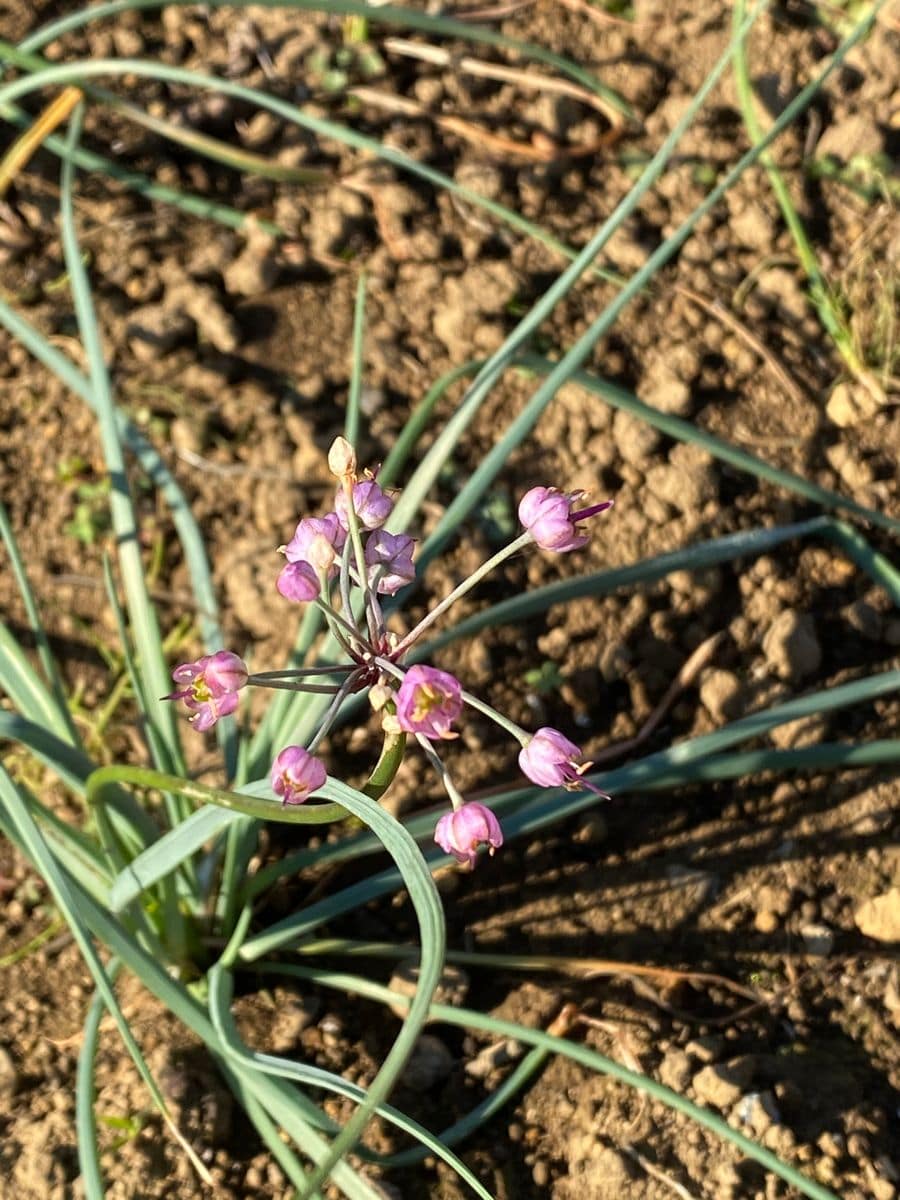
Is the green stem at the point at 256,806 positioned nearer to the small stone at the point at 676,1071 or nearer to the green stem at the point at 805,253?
the small stone at the point at 676,1071

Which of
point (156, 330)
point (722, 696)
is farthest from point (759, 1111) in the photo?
A: point (156, 330)

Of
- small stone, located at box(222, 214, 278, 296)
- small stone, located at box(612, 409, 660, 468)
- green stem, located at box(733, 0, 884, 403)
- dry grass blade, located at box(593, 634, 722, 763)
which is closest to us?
dry grass blade, located at box(593, 634, 722, 763)

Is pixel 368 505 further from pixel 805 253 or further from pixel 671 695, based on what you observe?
pixel 805 253

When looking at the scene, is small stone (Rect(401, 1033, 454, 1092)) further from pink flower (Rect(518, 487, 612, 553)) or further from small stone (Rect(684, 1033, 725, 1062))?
pink flower (Rect(518, 487, 612, 553))

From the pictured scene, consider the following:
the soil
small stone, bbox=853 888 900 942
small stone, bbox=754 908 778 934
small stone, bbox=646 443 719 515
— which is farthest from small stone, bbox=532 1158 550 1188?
small stone, bbox=646 443 719 515

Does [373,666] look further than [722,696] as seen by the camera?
No

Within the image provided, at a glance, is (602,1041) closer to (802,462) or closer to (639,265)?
(802,462)

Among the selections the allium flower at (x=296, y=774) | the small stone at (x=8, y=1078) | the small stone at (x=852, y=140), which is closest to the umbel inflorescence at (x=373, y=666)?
the allium flower at (x=296, y=774)
